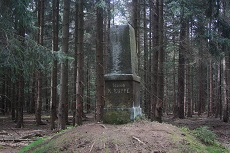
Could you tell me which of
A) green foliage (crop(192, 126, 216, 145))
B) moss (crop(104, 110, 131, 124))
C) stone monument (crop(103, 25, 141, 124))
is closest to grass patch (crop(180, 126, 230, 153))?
green foliage (crop(192, 126, 216, 145))

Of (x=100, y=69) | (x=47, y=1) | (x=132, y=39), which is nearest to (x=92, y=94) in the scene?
(x=47, y=1)

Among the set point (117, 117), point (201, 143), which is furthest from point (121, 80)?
point (201, 143)

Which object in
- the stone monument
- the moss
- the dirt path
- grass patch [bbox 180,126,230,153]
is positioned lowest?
the dirt path

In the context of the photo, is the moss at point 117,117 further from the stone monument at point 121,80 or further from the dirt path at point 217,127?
the dirt path at point 217,127

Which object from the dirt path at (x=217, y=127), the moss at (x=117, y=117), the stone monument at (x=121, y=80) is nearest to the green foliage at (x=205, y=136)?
the stone monument at (x=121, y=80)

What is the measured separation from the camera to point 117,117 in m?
8.85

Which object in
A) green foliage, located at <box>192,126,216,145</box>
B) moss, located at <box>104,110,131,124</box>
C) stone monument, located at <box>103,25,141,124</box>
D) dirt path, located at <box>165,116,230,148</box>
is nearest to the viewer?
green foliage, located at <box>192,126,216,145</box>

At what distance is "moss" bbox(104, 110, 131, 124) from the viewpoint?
881 centimetres

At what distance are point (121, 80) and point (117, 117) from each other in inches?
51.7

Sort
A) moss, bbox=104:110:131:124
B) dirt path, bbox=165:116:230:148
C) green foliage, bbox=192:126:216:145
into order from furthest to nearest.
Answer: dirt path, bbox=165:116:230:148, moss, bbox=104:110:131:124, green foliage, bbox=192:126:216:145

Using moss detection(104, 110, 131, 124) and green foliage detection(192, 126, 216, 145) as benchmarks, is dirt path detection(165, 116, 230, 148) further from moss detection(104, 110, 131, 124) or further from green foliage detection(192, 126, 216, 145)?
moss detection(104, 110, 131, 124)

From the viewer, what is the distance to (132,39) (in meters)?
9.85

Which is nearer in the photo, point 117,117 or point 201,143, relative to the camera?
point 201,143

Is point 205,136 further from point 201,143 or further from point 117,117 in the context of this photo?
point 117,117
